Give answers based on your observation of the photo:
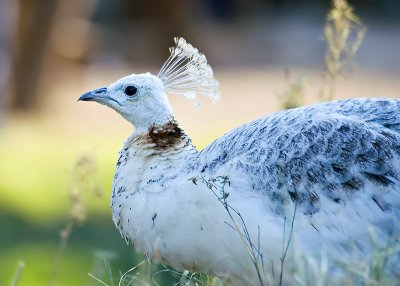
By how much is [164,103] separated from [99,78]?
1179 centimetres

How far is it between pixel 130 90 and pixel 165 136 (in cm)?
23

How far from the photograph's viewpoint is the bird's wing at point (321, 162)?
4043mm

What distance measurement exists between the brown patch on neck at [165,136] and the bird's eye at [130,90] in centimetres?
16

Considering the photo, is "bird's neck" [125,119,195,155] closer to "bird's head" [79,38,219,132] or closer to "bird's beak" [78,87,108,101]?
"bird's head" [79,38,219,132]

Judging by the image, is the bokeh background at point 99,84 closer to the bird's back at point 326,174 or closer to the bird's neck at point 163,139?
the bird's neck at point 163,139

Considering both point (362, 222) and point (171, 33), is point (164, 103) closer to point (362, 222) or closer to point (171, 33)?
point (362, 222)

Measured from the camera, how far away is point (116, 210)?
443 cm

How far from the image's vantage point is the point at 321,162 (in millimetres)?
4074

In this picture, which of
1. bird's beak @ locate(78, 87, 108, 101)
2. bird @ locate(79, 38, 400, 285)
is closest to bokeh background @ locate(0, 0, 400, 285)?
bird @ locate(79, 38, 400, 285)

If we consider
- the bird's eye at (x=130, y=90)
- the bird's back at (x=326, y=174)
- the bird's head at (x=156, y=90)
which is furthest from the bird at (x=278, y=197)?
the bird's eye at (x=130, y=90)

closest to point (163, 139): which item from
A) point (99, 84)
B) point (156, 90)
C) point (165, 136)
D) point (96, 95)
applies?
point (165, 136)

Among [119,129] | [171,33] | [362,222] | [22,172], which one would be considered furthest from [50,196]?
[171,33]

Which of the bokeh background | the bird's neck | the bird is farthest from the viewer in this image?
the bokeh background

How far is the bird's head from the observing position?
450 cm
